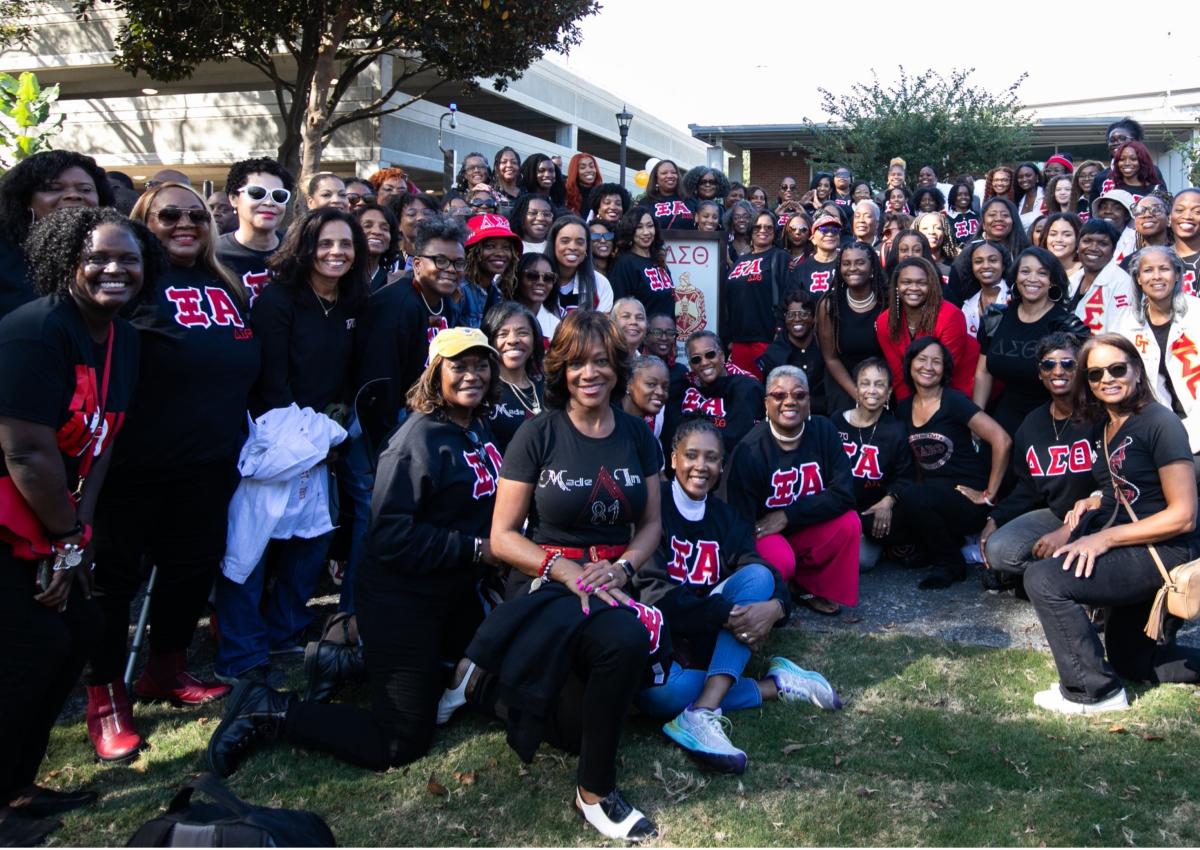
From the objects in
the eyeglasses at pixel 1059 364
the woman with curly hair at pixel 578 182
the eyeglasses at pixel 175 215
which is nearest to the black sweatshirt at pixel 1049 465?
the eyeglasses at pixel 1059 364

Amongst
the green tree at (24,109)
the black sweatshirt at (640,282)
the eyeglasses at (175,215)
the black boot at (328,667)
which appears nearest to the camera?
the eyeglasses at (175,215)

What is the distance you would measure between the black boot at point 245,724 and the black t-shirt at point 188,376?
3.34 feet

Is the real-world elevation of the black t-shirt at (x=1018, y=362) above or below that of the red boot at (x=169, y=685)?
above

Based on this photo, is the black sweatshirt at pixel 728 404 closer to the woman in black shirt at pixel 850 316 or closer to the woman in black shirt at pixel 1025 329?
the woman in black shirt at pixel 850 316

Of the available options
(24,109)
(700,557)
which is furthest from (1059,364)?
(24,109)

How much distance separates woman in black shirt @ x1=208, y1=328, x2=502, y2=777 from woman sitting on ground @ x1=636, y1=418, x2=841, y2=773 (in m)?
0.87

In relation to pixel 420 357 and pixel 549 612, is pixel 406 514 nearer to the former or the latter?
pixel 549 612

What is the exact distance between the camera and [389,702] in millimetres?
4047

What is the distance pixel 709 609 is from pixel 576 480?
0.95 m

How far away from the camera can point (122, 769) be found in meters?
3.98

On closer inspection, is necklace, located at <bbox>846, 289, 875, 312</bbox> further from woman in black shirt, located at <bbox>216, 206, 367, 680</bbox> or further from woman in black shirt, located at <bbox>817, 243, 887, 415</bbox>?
woman in black shirt, located at <bbox>216, 206, 367, 680</bbox>

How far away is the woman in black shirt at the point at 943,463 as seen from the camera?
20.7ft

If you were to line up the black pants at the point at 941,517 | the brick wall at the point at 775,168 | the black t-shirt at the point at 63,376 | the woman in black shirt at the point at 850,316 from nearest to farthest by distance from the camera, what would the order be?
the black t-shirt at the point at 63,376 → the black pants at the point at 941,517 → the woman in black shirt at the point at 850,316 → the brick wall at the point at 775,168

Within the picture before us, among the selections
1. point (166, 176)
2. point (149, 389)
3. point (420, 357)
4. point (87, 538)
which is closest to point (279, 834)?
point (87, 538)
